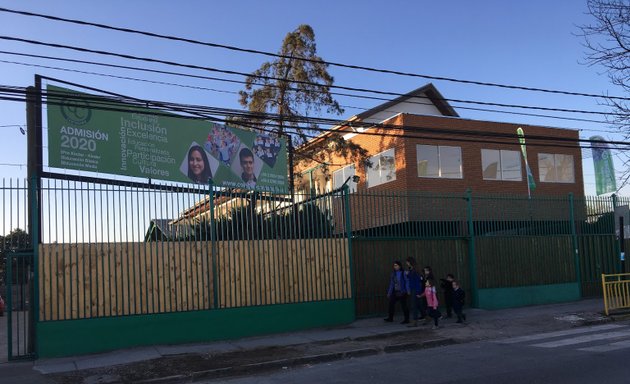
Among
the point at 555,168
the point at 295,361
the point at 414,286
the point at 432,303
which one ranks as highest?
the point at 555,168

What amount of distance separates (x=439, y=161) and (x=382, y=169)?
2.35 metres

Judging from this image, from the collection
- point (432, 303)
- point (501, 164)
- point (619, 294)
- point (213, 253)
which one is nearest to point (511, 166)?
point (501, 164)

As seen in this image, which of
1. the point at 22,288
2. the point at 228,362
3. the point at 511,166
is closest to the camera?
the point at 228,362

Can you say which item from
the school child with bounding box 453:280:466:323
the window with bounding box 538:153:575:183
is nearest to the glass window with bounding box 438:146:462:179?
the window with bounding box 538:153:575:183

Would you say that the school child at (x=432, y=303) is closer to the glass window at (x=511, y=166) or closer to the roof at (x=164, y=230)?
the roof at (x=164, y=230)

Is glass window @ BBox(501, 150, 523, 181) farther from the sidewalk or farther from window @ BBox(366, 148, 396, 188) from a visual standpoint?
the sidewalk

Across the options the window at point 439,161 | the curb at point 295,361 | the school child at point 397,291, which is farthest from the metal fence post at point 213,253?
the window at point 439,161

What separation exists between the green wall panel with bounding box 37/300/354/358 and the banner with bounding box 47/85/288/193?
3.54 m

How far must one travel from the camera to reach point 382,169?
2388 centimetres

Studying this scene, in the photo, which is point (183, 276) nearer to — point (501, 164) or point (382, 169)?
point (382, 169)

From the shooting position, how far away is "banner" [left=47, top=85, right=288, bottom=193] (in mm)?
13914

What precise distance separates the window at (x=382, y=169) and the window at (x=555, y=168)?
7.37 meters

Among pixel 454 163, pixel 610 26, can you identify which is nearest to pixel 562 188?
pixel 454 163

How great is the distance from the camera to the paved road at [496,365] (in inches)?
317
